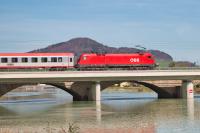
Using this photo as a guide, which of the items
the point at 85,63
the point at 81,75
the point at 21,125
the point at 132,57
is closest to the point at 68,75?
the point at 81,75

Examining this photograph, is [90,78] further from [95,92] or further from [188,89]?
[188,89]

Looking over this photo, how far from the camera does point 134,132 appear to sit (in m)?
29.9

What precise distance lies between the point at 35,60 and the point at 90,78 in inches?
328

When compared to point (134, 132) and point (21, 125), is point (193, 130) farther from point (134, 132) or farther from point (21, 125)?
point (21, 125)

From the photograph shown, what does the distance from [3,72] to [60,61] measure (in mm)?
10038

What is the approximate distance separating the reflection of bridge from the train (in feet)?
7.05

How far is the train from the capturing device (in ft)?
211

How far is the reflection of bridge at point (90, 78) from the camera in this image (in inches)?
2382

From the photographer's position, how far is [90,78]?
63.6 m

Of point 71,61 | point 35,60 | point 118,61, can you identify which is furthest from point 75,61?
point 118,61

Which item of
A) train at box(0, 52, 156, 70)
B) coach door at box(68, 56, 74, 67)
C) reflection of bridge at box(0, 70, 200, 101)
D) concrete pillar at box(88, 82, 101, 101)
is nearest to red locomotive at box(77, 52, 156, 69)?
train at box(0, 52, 156, 70)

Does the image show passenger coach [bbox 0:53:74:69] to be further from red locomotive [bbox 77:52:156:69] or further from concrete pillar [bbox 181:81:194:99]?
concrete pillar [bbox 181:81:194:99]

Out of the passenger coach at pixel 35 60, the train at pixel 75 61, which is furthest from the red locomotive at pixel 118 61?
the passenger coach at pixel 35 60

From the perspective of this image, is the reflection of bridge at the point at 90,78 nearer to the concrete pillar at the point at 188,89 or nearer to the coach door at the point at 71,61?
the concrete pillar at the point at 188,89
